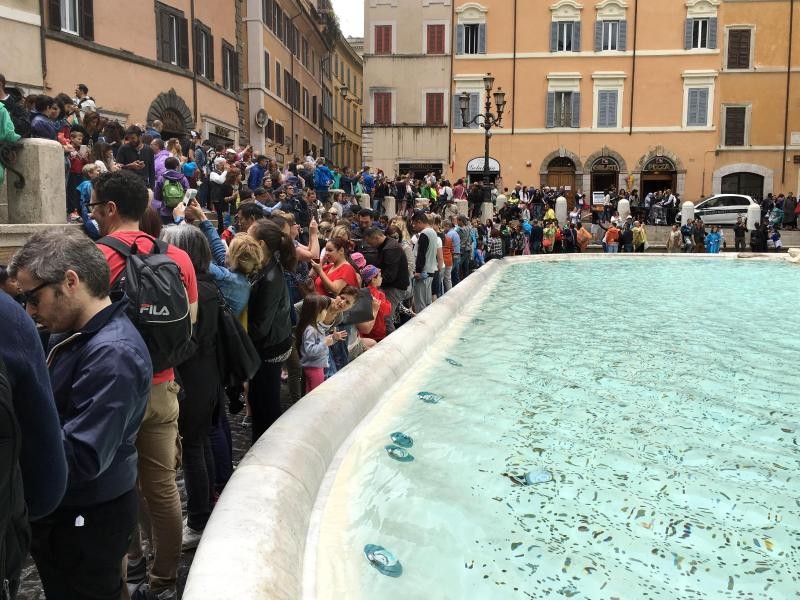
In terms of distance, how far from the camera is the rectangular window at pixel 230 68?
84.8 ft

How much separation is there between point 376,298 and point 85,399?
16.3 feet

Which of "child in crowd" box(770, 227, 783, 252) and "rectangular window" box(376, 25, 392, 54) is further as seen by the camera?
"rectangular window" box(376, 25, 392, 54)

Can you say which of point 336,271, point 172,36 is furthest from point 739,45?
point 336,271

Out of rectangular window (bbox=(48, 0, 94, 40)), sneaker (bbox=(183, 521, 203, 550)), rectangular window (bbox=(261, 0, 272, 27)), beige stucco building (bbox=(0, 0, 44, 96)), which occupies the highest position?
rectangular window (bbox=(261, 0, 272, 27))

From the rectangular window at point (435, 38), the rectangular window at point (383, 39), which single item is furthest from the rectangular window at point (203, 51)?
the rectangular window at point (435, 38)

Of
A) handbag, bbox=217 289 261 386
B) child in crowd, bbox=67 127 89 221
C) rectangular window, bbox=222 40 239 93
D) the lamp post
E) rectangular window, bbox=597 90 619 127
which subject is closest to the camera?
handbag, bbox=217 289 261 386

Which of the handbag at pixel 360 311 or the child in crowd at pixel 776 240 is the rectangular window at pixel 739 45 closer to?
the child in crowd at pixel 776 240

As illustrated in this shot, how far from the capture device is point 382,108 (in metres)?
36.7

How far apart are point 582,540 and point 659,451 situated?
1.50 metres

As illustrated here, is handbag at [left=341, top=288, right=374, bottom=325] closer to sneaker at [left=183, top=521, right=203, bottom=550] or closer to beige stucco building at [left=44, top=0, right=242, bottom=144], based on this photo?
sneaker at [left=183, top=521, right=203, bottom=550]

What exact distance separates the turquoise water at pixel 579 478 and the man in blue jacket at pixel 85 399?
2.94ft

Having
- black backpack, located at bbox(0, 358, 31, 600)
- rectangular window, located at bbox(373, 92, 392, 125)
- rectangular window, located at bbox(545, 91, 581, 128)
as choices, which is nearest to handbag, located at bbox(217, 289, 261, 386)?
black backpack, located at bbox(0, 358, 31, 600)

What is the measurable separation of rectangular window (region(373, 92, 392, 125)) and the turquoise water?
29346mm

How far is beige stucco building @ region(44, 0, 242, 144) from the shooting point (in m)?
17.3
